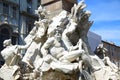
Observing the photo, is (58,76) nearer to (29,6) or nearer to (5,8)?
(5,8)

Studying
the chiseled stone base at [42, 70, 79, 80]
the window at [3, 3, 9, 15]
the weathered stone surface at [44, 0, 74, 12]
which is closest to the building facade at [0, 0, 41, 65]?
the window at [3, 3, 9, 15]

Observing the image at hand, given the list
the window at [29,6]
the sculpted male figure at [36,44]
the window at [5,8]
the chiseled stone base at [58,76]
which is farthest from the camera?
the window at [29,6]

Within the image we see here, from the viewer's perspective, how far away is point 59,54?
8492mm

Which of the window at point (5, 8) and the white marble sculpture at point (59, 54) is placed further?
the window at point (5, 8)

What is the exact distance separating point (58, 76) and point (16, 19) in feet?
75.5

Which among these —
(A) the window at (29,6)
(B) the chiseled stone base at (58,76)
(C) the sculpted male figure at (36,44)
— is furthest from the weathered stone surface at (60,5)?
(A) the window at (29,6)

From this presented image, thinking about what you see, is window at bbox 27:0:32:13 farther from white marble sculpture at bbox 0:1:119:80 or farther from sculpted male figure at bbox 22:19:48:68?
sculpted male figure at bbox 22:19:48:68

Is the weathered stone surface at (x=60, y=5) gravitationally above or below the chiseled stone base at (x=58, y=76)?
above

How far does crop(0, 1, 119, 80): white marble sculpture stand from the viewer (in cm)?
805

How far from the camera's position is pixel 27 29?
3094 centimetres

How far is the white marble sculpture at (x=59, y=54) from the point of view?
8047 millimetres

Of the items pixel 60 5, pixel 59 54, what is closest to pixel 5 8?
pixel 60 5

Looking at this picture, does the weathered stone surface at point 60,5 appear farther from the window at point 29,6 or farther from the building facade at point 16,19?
the window at point 29,6

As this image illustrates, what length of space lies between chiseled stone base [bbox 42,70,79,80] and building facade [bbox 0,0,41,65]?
64.3 feet
